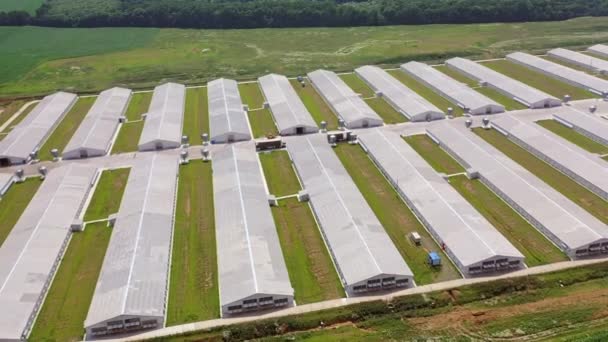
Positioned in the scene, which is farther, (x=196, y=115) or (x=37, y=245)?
(x=196, y=115)

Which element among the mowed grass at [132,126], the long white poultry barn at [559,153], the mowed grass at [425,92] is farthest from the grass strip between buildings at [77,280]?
the long white poultry barn at [559,153]

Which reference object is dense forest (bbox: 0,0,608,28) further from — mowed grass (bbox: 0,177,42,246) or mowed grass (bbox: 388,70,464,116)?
mowed grass (bbox: 0,177,42,246)

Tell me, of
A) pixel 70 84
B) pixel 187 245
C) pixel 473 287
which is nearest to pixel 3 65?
pixel 70 84

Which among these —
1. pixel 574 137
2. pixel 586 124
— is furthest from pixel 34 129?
pixel 586 124

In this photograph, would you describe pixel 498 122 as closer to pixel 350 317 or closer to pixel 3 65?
pixel 350 317

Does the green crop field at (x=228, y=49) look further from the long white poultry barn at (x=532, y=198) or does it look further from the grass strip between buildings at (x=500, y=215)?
the grass strip between buildings at (x=500, y=215)

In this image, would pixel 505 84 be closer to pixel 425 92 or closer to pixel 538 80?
pixel 538 80
